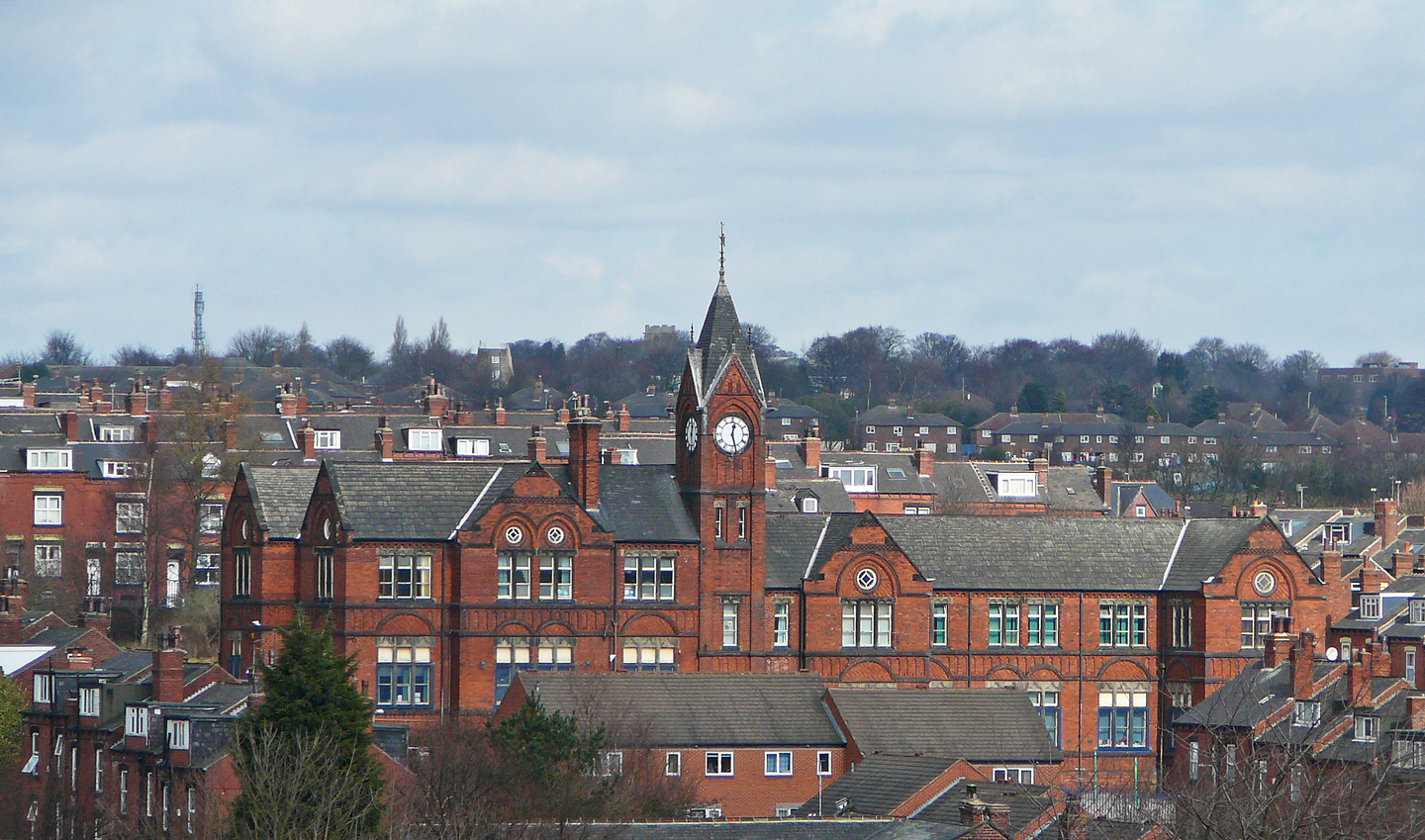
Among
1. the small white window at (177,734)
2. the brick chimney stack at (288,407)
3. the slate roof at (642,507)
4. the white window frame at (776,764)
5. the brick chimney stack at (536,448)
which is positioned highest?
the brick chimney stack at (288,407)

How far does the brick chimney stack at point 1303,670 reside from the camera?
3017 inches

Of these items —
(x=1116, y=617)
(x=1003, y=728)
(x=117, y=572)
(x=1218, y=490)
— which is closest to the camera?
(x=1003, y=728)

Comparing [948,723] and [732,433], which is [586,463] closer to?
[732,433]

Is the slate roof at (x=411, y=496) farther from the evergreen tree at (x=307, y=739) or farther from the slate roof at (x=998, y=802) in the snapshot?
the slate roof at (x=998, y=802)

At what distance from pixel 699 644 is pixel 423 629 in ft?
29.1

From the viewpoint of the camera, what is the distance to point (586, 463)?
8538cm

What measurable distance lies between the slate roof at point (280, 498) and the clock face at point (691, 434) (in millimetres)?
11957

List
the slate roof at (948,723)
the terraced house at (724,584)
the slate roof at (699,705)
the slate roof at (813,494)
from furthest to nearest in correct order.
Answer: the slate roof at (813,494), the terraced house at (724,584), the slate roof at (948,723), the slate roof at (699,705)

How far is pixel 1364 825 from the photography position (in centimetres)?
4519

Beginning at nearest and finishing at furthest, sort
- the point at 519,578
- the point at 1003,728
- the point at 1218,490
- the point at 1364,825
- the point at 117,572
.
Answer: the point at 1364,825, the point at 1003,728, the point at 519,578, the point at 117,572, the point at 1218,490

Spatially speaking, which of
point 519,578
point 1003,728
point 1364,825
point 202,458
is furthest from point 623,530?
point 1364,825

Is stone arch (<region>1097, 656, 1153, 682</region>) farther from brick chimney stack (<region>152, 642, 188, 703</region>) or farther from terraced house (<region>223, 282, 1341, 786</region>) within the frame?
brick chimney stack (<region>152, 642, 188, 703</region>)

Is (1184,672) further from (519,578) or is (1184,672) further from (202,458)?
(202,458)

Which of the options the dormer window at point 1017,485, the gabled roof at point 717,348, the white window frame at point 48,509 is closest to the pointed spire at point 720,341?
the gabled roof at point 717,348
